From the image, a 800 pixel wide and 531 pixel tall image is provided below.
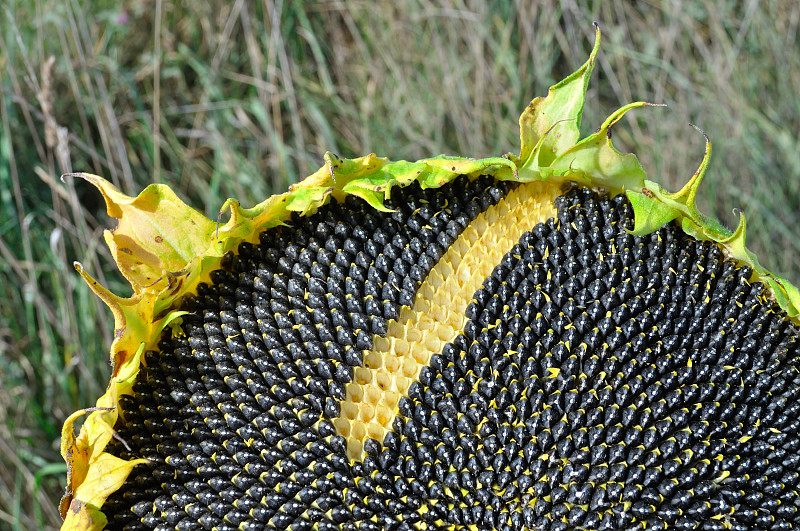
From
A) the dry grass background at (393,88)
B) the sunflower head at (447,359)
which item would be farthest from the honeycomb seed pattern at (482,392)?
the dry grass background at (393,88)

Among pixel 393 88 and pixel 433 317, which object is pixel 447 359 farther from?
pixel 393 88

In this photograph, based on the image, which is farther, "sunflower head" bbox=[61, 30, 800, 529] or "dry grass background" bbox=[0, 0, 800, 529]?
"dry grass background" bbox=[0, 0, 800, 529]

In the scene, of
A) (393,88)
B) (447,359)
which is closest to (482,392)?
(447,359)

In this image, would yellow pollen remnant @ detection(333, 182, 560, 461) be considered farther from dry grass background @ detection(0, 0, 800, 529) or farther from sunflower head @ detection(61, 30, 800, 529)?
dry grass background @ detection(0, 0, 800, 529)

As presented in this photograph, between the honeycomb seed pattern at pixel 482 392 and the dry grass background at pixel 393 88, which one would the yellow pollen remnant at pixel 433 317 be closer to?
the honeycomb seed pattern at pixel 482 392

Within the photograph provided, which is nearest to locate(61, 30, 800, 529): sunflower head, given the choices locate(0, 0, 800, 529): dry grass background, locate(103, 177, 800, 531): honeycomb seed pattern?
locate(103, 177, 800, 531): honeycomb seed pattern

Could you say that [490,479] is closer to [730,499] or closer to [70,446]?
[730,499]

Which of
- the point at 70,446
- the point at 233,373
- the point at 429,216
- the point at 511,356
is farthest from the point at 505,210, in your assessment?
the point at 70,446
